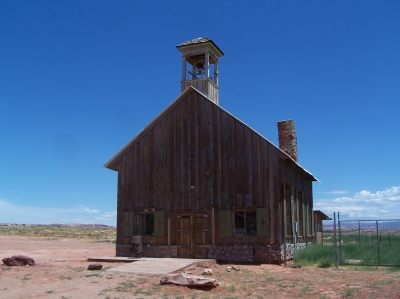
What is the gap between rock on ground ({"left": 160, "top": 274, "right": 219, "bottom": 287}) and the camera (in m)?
13.3

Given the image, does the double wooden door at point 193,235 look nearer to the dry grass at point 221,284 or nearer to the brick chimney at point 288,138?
the dry grass at point 221,284

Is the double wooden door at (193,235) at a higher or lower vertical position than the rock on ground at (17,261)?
higher

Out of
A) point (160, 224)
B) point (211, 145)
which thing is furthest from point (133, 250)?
point (211, 145)

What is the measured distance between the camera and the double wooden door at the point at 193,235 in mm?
21391

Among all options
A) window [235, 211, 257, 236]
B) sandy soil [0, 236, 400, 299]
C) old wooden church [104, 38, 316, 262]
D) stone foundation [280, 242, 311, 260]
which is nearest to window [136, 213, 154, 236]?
old wooden church [104, 38, 316, 262]

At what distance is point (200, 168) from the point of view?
869 inches

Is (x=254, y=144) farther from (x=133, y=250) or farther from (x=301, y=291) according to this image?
(x=301, y=291)

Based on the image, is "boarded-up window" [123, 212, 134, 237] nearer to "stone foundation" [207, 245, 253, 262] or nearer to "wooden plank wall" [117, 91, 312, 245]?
"wooden plank wall" [117, 91, 312, 245]

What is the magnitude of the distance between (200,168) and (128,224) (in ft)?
15.6

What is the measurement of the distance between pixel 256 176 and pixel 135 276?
7642 mm

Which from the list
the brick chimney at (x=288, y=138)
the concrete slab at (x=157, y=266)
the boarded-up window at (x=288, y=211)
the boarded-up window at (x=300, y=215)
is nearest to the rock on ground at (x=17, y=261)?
the concrete slab at (x=157, y=266)

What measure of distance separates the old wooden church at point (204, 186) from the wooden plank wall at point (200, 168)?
5cm

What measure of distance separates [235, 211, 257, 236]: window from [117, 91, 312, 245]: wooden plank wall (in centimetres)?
37

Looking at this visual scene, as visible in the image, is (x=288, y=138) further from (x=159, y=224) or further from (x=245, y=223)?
(x=159, y=224)
